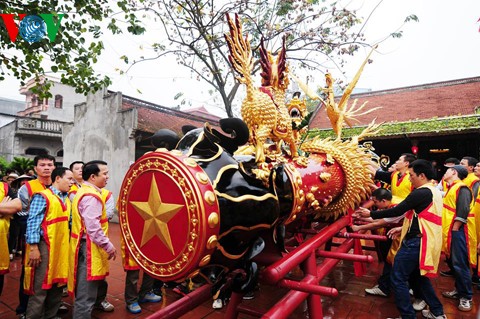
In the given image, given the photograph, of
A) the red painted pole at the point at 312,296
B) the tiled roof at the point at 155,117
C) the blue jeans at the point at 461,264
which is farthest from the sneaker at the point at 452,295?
the tiled roof at the point at 155,117

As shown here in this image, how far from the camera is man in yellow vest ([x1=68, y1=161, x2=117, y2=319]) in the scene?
9.87ft

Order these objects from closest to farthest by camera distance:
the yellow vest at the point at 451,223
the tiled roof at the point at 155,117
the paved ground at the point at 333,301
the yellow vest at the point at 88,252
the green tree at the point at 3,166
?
the yellow vest at the point at 88,252, the paved ground at the point at 333,301, the yellow vest at the point at 451,223, the green tree at the point at 3,166, the tiled roof at the point at 155,117

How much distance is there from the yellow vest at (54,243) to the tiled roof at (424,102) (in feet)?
36.4

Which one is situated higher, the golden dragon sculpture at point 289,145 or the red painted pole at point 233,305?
the golden dragon sculpture at point 289,145

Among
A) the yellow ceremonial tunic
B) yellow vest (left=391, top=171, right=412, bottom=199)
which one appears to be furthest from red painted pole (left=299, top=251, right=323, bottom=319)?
the yellow ceremonial tunic

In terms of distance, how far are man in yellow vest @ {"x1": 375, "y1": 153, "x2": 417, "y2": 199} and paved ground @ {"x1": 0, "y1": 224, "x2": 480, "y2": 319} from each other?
1393 millimetres

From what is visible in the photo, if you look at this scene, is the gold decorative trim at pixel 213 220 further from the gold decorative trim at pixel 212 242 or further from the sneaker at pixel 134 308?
the sneaker at pixel 134 308

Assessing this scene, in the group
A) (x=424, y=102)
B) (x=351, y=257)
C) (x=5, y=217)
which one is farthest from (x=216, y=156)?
(x=424, y=102)

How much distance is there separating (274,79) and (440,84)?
46.4 ft

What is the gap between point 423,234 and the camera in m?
3.04

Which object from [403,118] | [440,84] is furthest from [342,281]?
→ [440,84]

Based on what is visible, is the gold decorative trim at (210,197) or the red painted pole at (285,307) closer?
the gold decorative trim at (210,197)

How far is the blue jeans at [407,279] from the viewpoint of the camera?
117 inches

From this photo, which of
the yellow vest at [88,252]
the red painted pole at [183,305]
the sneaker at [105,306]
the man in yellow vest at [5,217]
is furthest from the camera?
the sneaker at [105,306]
